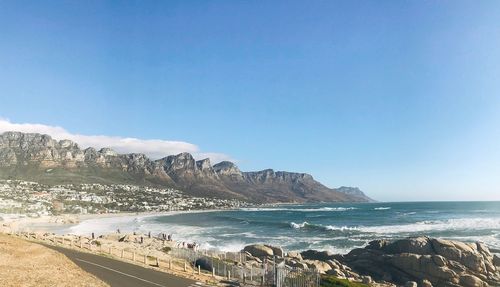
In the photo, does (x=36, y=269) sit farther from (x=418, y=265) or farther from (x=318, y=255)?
(x=318, y=255)

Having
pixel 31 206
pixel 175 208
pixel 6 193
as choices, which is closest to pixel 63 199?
pixel 6 193

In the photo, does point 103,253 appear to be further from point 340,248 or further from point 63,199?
point 63,199

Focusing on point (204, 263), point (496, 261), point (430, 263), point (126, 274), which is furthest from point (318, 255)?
point (126, 274)

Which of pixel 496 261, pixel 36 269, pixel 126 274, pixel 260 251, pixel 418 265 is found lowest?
pixel 260 251

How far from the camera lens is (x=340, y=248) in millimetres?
65188

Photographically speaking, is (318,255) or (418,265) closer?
(418,265)

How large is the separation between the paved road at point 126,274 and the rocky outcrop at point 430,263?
23.8m

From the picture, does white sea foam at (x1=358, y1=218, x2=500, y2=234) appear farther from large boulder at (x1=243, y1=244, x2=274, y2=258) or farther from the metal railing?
the metal railing

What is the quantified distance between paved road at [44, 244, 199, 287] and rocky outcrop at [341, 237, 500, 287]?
23.8 metres

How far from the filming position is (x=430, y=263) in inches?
1556

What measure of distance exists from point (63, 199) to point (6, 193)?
20433mm

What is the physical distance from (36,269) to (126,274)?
5.77m

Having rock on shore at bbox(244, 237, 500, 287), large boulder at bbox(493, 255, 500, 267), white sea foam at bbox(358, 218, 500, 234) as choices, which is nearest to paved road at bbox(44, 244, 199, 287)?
rock on shore at bbox(244, 237, 500, 287)

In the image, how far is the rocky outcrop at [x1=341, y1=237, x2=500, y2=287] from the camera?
125ft
